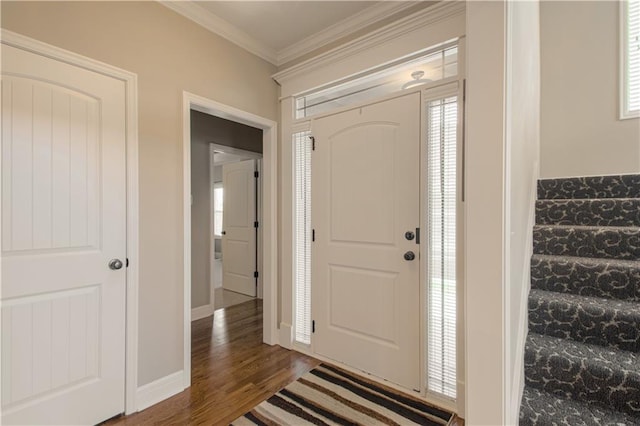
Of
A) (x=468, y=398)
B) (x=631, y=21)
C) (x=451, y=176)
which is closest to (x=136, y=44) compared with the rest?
(x=451, y=176)

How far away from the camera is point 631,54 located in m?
2.49

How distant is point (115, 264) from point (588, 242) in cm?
278

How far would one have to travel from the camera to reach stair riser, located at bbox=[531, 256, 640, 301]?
4.82 feet

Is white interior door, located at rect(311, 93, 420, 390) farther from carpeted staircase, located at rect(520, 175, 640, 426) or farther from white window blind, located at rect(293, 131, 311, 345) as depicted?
carpeted staircase, located at rect(520, 175, 640, 426)

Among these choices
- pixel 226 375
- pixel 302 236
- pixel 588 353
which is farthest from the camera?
pixel 302 236

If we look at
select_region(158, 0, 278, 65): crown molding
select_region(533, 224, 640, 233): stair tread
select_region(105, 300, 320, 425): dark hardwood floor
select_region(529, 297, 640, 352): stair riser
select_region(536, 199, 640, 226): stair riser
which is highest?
select_region(158, 0, 278, 65): crown molding

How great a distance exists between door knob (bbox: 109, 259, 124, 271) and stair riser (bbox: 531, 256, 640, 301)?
2430 millimetres

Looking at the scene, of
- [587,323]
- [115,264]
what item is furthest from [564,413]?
[115,264]

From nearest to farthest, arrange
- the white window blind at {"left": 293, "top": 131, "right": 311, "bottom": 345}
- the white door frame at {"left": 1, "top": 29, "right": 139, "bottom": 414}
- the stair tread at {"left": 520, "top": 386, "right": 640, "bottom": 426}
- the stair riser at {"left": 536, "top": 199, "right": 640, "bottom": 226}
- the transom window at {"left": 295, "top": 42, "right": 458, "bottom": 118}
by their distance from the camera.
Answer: the stair tread at {"left": 520, "top": 386, "right": 640, "bottom": 426}
the stair riser at {"left": 536, "top": 199, "right": 640, "bottom": 226}
the white door frame at {"left": 1, "top": 29, "right": 139, "bottom": 414}
the transom window at {"left": 295, "top": 42, "right": 458, "bottom": 118}
the white window blind at {"left": 293, "top": 131, "right": 311, "bottom": 345}

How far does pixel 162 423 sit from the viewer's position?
179 centimetres

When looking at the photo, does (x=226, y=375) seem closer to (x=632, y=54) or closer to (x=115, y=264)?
(x=115, y=264)

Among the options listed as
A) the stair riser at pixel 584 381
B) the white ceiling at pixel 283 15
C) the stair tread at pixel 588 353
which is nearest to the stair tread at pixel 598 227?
the stair tread at pixel 588 353

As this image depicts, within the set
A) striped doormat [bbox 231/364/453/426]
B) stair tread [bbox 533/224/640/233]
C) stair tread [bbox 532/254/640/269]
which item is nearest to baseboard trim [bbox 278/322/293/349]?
striped doormat [bbox 231/364/453/426]

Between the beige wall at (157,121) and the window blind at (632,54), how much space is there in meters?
3.39
